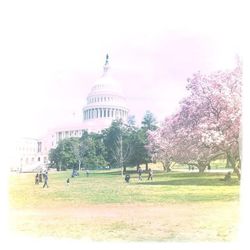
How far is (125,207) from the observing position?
281 cm

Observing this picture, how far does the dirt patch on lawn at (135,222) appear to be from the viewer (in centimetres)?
275

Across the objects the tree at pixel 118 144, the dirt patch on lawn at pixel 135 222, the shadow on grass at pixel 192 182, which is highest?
the tree at pixel 118 144

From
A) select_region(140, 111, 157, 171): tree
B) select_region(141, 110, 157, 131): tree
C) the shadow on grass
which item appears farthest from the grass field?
select_region(141, 110, 157, 131): tree

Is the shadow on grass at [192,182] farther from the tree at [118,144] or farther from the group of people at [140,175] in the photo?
the tree at [118,144]

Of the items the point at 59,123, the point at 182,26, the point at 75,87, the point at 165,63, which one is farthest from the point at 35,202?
the point at 182,26

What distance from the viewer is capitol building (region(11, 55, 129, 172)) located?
2.79 meters

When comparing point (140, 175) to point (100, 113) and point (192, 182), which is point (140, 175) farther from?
point (100, 113)

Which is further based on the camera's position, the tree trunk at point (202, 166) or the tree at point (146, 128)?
the tree trunk at point (202, 166)

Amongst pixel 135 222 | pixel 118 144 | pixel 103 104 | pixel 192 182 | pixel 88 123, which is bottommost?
pixel 135 222

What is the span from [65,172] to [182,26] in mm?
928

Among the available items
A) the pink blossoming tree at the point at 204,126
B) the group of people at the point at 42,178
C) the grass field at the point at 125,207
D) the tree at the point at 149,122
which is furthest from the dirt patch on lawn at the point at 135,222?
the tree at the point at 149,122

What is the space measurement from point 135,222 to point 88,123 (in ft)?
1.81

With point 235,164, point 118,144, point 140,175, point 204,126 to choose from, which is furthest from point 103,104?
point 235,164

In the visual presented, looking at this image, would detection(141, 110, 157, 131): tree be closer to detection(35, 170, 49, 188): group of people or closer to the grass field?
the grass field
